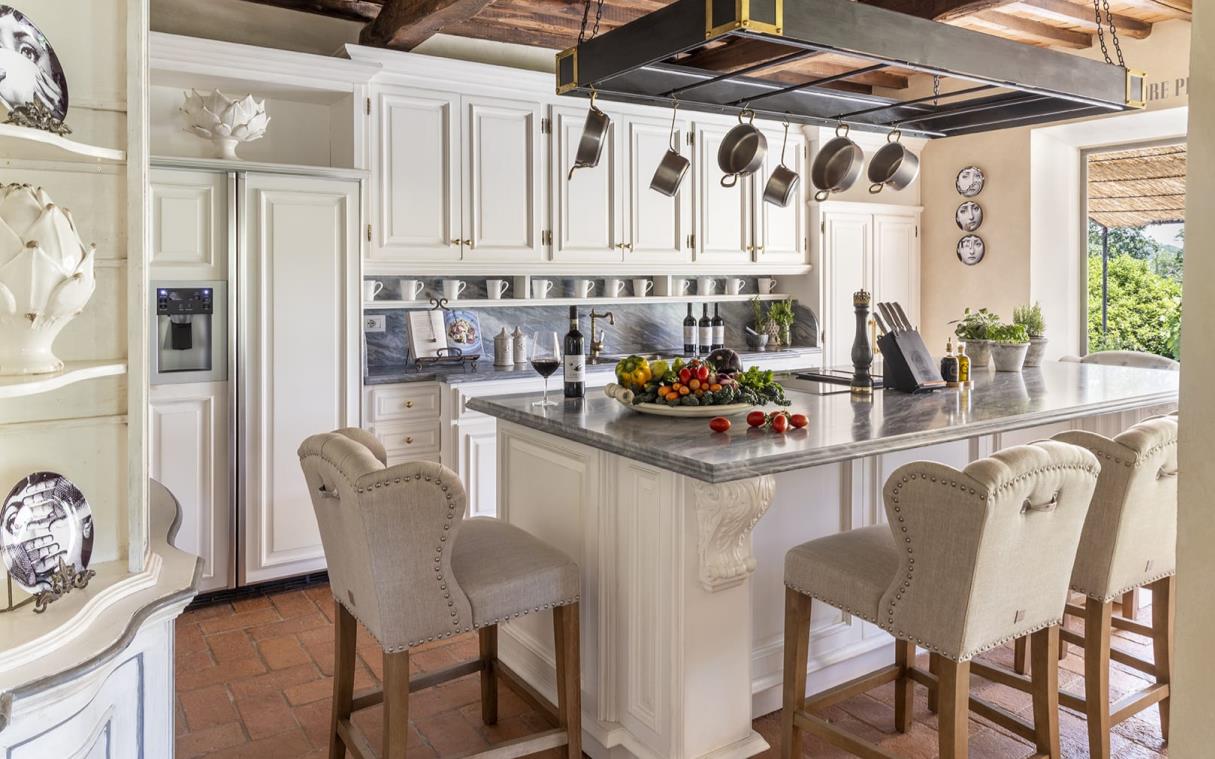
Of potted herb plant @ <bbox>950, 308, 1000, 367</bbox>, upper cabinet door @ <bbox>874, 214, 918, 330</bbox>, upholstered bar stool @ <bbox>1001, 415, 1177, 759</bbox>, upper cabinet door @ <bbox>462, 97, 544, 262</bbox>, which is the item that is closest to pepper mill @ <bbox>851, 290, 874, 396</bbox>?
potted herb plant @ <bbox>950, 308, 1000, 367</bbox>

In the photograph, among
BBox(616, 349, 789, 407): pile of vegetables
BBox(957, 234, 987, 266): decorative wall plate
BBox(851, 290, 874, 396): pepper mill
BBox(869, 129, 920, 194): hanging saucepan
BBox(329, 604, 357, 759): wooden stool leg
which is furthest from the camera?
BBox(957, 234, 987, 266): decorative wall plate

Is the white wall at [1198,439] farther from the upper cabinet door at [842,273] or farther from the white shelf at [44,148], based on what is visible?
the upper cabinet door at [842,273]

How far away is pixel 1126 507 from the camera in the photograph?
2.51m

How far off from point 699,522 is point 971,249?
4.74 m

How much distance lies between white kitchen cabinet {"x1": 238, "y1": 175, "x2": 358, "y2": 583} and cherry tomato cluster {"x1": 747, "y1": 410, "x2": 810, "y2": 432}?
2346mm

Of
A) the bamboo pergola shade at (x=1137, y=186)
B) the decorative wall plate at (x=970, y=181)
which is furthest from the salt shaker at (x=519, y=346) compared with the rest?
the bamboo pergola shade at (x=1137, y=186)

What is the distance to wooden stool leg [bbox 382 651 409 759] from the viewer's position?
2.18 meters

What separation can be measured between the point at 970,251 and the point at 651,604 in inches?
187

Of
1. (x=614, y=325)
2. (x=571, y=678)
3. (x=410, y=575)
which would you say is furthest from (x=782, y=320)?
(x=410, y=575)

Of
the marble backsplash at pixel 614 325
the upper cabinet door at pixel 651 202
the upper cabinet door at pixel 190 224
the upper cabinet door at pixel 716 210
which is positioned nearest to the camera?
the upper cabinet door at pixel 190 224

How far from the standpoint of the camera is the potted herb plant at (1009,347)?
384 centimetres

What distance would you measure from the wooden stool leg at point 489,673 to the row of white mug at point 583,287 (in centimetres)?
237

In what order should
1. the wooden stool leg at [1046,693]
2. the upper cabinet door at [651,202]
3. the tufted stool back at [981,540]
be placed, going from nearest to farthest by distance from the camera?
1. the tufted stool back at [981,540]
2. the wooden stool leg at [1046,693]
3. the upper cabinet door at [651,202]

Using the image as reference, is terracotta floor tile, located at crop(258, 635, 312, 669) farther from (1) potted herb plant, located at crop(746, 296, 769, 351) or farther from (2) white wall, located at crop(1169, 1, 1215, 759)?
(1) potted herb plant, located at crop(746, 296, 769, 351)
